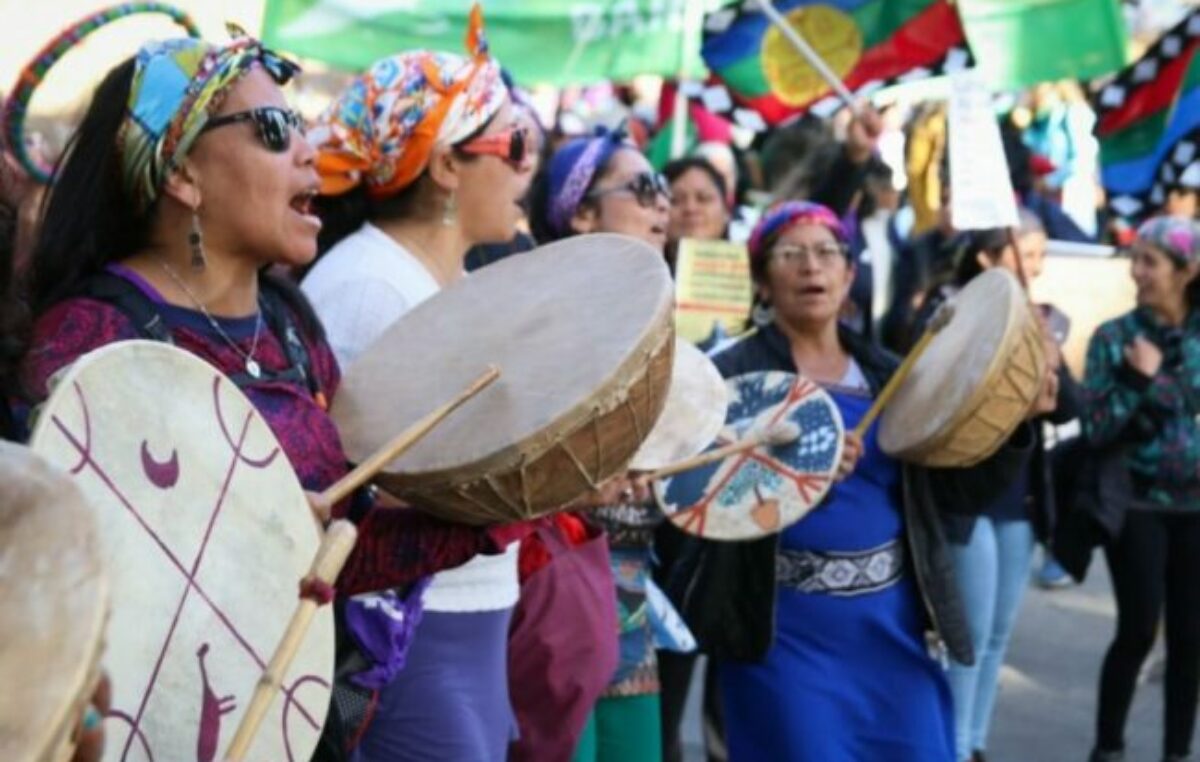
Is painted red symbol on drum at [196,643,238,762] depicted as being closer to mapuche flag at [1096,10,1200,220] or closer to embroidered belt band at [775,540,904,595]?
embroidered belt band at [775,540,904,595]

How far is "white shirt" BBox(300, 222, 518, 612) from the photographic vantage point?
389cm

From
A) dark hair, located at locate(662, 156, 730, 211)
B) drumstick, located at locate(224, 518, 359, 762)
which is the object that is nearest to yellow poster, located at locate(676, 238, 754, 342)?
dark hair, located at locate(662, 156, 730, 211)

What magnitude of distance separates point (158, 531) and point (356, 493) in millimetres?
950

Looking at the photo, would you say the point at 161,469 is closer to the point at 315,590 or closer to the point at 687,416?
the point at 315,590

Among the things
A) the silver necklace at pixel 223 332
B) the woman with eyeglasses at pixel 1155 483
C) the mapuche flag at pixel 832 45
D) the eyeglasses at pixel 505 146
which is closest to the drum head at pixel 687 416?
the eyeglasses at pixel 505 146

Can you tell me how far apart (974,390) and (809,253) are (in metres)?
0.73

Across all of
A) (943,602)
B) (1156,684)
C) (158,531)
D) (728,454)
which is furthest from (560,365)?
(1156,684)

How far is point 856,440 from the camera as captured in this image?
518 centimetres

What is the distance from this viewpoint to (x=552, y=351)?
11.3 ft

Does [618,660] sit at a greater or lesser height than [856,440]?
lesser

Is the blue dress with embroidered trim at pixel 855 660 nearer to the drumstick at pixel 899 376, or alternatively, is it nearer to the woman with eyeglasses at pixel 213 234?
the drumstick at pixel 899 376

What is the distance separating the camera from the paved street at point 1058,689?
782cm

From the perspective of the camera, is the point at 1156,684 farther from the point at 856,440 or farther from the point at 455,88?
the point at 455,88

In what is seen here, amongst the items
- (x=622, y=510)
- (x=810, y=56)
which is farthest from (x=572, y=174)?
(x=810, y=56)
